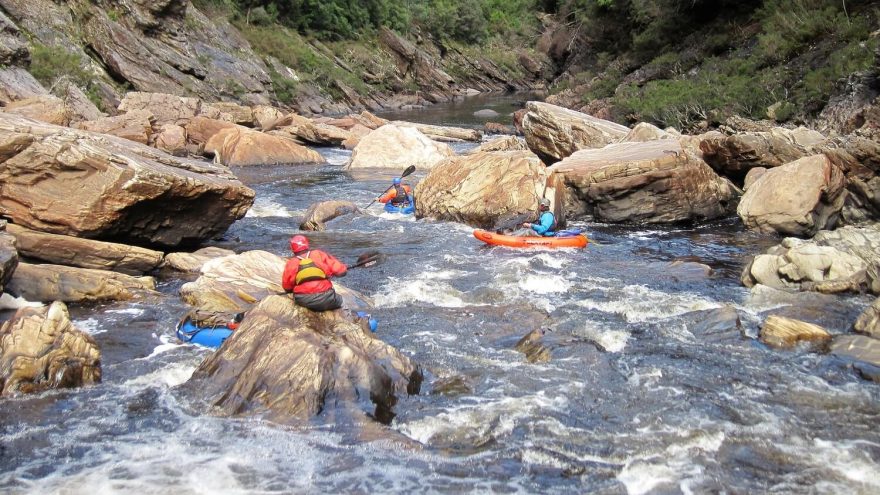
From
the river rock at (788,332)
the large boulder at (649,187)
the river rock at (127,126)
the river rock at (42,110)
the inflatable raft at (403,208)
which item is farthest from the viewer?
the river rock at (127,126)

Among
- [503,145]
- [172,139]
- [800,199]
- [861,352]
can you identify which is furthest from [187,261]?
[503,145]

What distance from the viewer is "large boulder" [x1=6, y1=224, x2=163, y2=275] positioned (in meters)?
10.4

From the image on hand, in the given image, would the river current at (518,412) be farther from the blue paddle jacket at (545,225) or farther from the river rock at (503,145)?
the river rock at (503,145)

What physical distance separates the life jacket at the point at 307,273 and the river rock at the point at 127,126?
48.3 ft

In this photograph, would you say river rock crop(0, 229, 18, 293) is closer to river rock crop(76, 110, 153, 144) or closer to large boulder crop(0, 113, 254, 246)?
large boulder crop(0, 113, 254, 246)

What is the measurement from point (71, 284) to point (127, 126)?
43.4 ft

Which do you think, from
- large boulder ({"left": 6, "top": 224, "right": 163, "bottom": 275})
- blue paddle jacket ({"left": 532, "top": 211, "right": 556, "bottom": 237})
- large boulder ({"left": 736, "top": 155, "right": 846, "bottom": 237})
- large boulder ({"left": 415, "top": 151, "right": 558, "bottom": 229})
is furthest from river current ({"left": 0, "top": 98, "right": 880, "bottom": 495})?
large boulder ({"left": 415, "top": 151, "right": 558, "bottom": 229})

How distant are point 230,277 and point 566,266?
16.6 feet

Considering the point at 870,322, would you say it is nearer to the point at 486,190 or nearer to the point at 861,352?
the point at 861,352

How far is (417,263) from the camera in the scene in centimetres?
1231

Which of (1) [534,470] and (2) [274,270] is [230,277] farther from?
(1) [534,470]

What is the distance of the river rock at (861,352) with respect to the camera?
25.4ft

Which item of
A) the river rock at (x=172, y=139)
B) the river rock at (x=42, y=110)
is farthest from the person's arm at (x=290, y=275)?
the river rock at (x=172, y=139)

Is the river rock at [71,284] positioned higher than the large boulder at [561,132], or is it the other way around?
the large boulder at [561,132]
